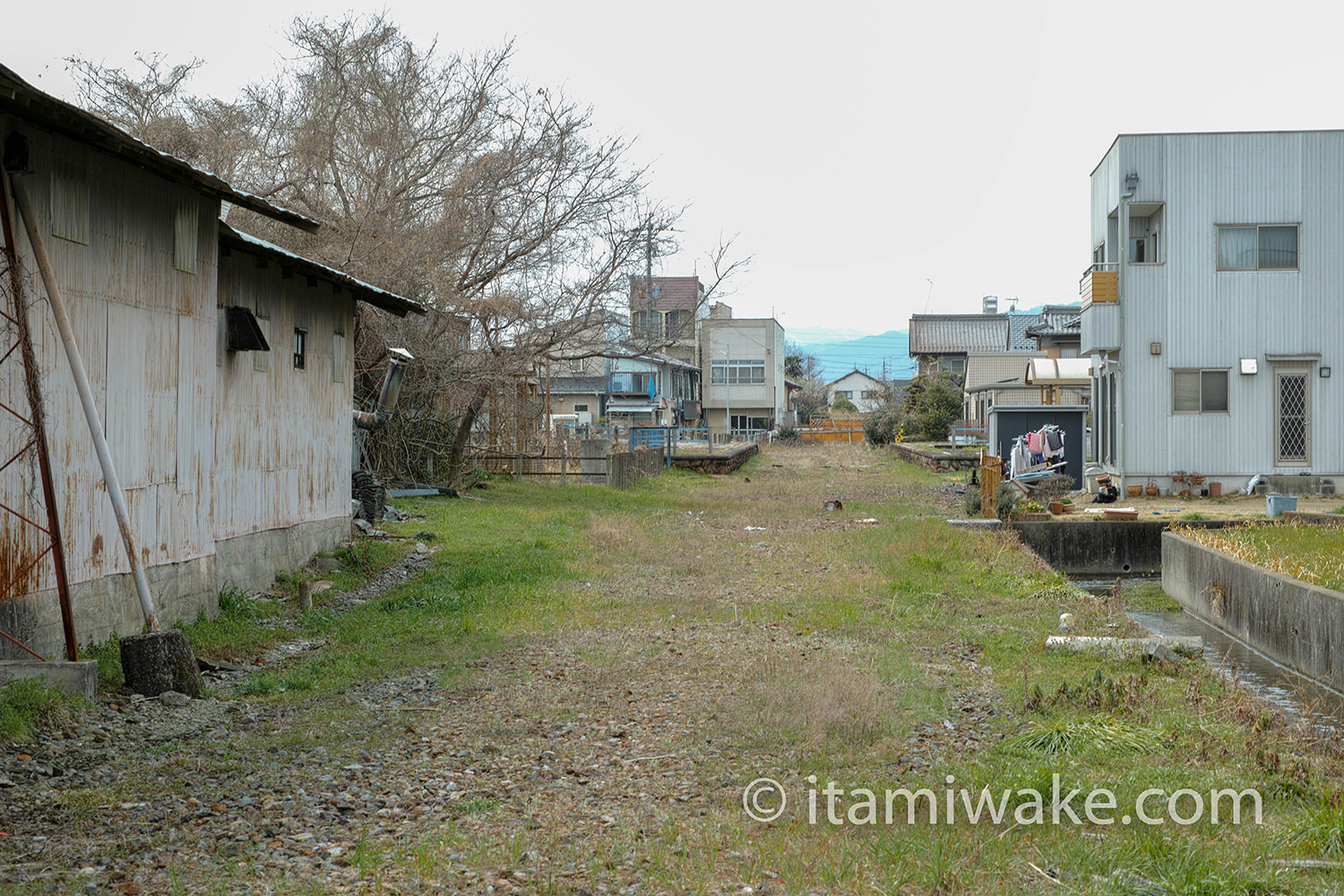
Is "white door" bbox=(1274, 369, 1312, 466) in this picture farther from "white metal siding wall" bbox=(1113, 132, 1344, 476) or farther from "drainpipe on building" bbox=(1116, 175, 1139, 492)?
"drainpipe on building" bbox=(1116, 175, 1139, 492)

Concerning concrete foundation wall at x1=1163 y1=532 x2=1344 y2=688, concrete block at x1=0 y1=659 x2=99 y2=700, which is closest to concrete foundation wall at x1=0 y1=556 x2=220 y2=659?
concrete block at x1=0 y1=659 x2=99 y2=700

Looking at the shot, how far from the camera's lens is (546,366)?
994 inches

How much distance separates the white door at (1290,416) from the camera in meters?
20.6

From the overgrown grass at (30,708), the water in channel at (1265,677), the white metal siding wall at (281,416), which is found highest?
the white metal siding wall at (281,416)

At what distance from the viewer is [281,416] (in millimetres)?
12352

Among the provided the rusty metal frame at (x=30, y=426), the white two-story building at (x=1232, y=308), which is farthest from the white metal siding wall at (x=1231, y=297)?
the rusty metal frame at (x=30, y=426)

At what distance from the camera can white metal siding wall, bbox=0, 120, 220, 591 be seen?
A: 734 cm

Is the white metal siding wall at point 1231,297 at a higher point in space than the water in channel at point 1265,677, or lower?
higher

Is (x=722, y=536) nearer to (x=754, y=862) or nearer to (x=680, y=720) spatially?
(x=680, y=720)

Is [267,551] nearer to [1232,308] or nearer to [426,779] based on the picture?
[426,779]

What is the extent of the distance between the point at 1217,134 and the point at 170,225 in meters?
18.6

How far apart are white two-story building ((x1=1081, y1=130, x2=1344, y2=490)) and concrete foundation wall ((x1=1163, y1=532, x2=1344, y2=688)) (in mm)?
7774

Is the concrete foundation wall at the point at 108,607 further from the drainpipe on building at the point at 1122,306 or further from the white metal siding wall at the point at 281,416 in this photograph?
the drainpipe on building at the point at 1122,306

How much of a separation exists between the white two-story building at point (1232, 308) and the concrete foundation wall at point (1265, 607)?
777 cm
